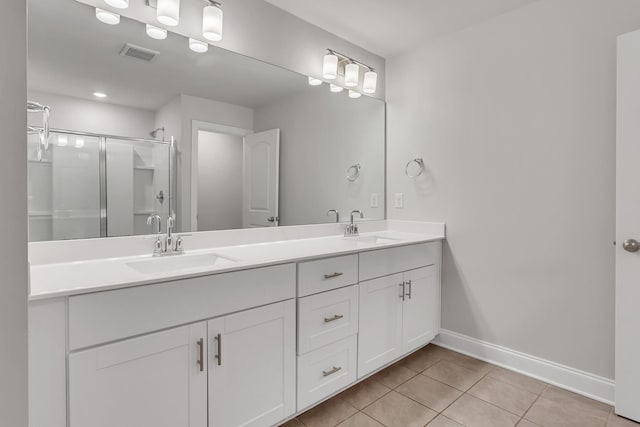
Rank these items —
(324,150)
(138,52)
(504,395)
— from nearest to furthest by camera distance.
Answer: (138,52) → (504,395) → (324,150)

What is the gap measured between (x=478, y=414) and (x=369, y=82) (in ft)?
7.50

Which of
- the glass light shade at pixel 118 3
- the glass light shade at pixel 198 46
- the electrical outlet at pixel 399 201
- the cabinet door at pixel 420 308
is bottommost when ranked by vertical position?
the cabinet door at pixel 420 308

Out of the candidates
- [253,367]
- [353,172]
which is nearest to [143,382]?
[253,367]

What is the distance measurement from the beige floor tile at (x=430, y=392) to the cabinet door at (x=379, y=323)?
17cm

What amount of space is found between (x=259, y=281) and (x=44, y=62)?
126 centimetres

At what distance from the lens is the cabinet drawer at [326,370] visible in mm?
1592

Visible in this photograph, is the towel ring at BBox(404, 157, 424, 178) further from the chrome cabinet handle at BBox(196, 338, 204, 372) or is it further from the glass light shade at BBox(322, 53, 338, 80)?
the chrome cabinet handle at BBox(196, 338, 204, 372)

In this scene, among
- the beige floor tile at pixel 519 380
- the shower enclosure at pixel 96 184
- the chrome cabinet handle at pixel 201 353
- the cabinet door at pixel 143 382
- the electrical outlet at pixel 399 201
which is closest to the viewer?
the cabinet door at pixel 143 382

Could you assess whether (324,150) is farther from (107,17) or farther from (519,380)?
(519,380)

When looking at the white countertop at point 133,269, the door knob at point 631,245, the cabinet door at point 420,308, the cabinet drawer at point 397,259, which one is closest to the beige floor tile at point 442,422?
the cabinet door at point 420,308

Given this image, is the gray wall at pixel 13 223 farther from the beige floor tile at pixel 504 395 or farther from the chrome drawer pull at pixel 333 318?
the beige floor tile at pixel 504 395

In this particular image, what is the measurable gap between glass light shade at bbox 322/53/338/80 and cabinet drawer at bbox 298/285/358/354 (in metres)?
1.47

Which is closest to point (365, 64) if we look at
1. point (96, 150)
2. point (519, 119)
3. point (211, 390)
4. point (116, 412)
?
point (519, 119)

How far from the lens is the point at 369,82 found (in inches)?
104
